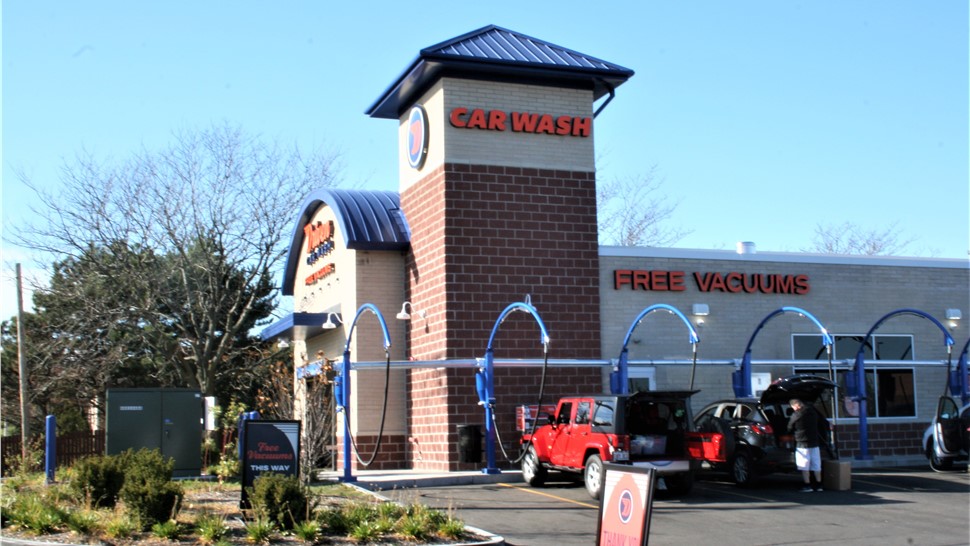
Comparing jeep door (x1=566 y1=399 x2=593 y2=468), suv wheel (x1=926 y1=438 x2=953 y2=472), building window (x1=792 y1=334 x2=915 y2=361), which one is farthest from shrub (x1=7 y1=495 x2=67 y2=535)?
building window (x1=792 y1=334 x2=915 y2=361)

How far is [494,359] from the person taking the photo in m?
22.9

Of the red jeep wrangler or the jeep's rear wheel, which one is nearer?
the red jeep wrangler

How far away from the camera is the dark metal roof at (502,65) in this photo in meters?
23.9

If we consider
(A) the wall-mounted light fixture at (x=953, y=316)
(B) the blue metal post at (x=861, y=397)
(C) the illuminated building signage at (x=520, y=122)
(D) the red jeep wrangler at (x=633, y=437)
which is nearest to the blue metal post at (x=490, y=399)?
(D) the red jeep wrangler at (x=633, y=437)

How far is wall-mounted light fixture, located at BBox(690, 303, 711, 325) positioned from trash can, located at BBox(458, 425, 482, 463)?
6285mm

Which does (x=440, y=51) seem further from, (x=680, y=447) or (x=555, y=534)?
(x=555, y=534)

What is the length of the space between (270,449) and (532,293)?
9.25 meters

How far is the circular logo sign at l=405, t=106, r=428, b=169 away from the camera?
24.9m

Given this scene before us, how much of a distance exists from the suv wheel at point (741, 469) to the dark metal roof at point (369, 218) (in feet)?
30.7

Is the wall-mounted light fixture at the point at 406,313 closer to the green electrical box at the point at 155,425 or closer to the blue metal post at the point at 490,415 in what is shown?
the blue metal post at the point at 490,415

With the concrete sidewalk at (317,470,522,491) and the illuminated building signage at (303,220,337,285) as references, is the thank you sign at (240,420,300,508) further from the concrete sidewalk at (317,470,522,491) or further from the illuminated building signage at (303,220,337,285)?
the illuminated building signage at (303,220,337,285)

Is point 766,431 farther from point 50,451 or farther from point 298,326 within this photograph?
point 50,451

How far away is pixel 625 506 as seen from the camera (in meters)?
9.44

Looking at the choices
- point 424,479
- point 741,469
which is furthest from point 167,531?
point 741,469
